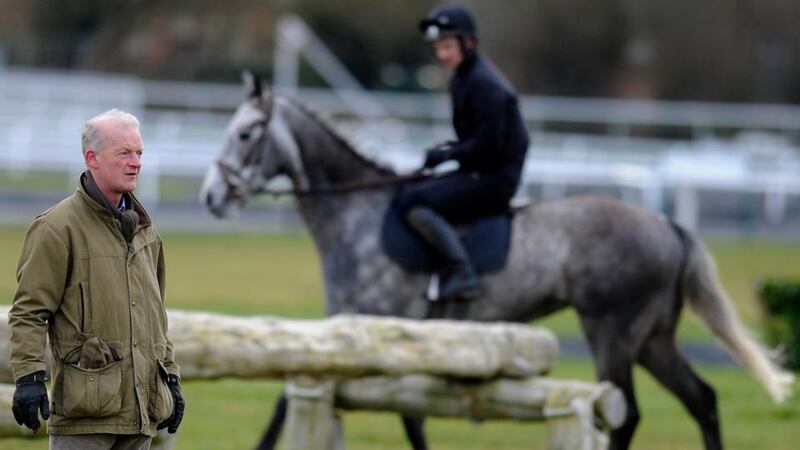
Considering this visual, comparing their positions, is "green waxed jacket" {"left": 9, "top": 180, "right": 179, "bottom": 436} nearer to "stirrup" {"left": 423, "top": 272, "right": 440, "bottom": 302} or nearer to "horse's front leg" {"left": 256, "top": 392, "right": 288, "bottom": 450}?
"horse's front leg" {"left": 256, "top": 392, "right": 288, "bottom": 450}

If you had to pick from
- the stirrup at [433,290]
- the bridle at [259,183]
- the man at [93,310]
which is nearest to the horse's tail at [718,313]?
the stirrup at [433,290]

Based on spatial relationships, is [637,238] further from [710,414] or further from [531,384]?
[531,384]

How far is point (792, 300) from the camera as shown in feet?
42.0

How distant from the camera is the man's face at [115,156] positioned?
13.9ft

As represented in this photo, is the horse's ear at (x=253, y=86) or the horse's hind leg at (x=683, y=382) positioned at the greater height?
the horse's ear at (x=253, y=86)

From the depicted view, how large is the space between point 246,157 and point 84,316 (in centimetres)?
459

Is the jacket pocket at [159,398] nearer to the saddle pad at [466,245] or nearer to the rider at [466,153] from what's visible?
the rider at [466,153]

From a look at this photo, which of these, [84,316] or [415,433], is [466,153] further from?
[84,316]

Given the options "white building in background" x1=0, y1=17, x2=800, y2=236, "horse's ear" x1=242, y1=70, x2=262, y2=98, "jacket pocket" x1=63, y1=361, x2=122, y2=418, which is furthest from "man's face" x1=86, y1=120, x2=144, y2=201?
"white building in background" x1=0, y1=17, x2=800, y2=236


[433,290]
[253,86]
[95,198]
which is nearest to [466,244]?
[433,290]

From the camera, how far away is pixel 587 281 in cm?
827

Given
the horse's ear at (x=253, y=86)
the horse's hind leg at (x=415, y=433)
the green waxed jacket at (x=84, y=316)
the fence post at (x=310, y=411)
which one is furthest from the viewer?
the horse's ear at (x=253, y=86)

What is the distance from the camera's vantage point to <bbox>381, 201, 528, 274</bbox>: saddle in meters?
8.26

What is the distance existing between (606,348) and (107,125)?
4.50m
